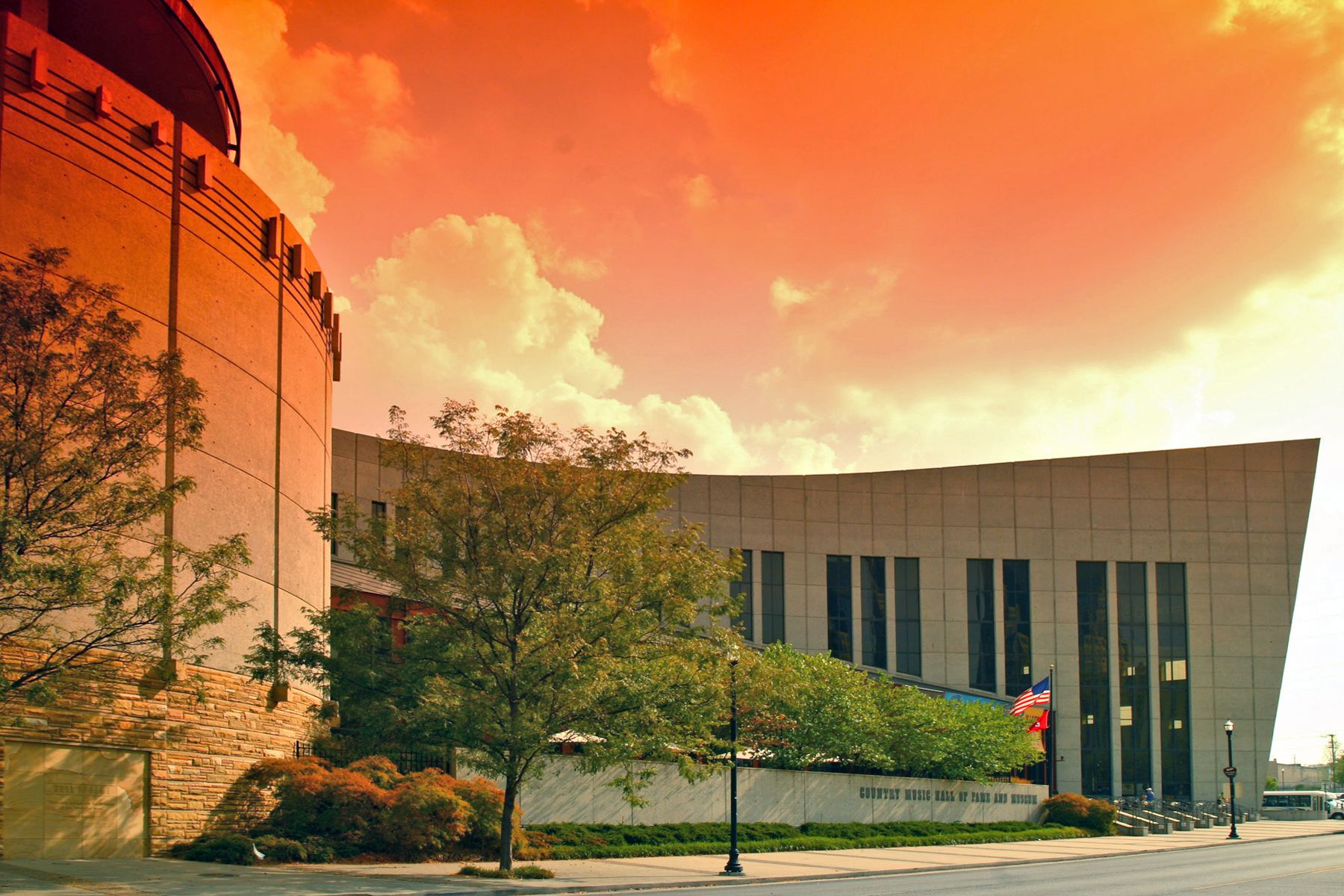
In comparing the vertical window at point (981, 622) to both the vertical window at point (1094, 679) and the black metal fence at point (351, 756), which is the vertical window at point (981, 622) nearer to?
the vertical window at point (1094, 679)

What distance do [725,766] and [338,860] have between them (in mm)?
9638

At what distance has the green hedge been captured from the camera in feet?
99.4

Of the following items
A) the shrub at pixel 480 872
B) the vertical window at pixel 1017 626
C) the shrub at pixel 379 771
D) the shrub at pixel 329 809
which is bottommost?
the shrub at pixel 480 872

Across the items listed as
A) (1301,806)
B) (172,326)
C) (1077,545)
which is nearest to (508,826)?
(172,326)

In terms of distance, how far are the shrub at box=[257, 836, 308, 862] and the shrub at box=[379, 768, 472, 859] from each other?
1.97m

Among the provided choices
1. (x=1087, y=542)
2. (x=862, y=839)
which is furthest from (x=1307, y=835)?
(x=862, y=839)

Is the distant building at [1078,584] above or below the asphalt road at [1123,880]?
above

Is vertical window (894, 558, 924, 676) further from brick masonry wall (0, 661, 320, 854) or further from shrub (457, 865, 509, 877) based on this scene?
shrub (457, 865, 509, 877)

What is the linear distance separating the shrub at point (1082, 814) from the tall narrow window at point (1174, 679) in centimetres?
2340

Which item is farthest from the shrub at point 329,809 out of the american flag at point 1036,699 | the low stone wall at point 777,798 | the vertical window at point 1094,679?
the vertical window at point 1094,679

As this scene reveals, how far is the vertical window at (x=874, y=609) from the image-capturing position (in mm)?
71375

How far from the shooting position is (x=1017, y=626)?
238 ft

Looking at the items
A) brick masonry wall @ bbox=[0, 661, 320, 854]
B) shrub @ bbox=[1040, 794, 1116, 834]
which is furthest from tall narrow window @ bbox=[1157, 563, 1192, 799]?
brick masonry wall @ bbox=[0, 661, 320, 854]

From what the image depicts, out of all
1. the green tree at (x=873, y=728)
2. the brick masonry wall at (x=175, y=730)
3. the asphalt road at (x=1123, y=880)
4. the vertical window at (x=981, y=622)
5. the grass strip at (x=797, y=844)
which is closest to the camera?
the brick masonry wall at (x=175, y=730)
